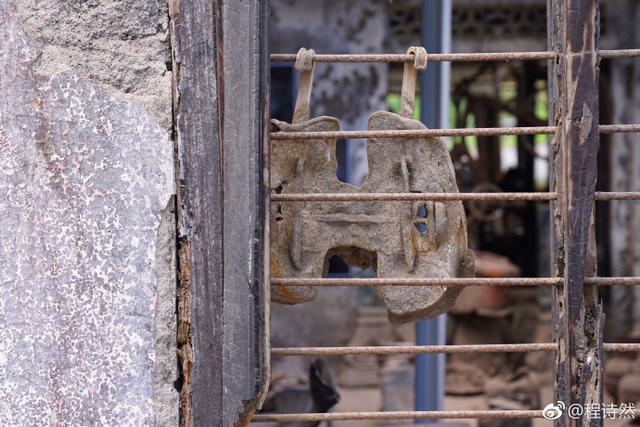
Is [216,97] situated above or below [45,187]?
above

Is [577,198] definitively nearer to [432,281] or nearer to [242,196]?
[432,281]

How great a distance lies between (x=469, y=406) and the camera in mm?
5441

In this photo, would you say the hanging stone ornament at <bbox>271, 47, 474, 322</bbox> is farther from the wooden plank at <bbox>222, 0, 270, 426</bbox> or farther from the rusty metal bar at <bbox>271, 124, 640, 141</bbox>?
the wooden plank at <bbox>222, 0, 270, 426</bbox>

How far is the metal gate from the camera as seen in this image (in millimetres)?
1618

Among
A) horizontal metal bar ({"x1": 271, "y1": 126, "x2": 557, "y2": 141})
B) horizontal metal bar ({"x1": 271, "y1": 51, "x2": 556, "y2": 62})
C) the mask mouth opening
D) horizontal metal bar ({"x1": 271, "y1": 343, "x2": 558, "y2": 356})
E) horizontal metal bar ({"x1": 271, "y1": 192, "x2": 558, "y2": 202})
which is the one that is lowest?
horizontal metal bar ({"x1": 271, "y1": 343, "x2": 558, "y2": 356})

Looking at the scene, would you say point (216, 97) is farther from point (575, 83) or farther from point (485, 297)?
point (485, 297)

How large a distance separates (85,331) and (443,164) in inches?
31.6

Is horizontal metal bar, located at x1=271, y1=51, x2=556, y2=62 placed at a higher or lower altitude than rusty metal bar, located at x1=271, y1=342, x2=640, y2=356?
higher

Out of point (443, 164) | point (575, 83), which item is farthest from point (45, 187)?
point (575, 83)

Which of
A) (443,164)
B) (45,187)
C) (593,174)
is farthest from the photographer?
(443,164)

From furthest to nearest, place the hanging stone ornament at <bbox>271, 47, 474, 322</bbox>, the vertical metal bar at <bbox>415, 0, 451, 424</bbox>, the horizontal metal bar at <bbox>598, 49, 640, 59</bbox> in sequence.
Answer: the vertical metal bar at <bbox>415, 0, 451, 424</bbox>, the hanging stone ornament at <bbox>271, 47, 474, 322</bbox>, the horizontal metal bar at <bbox>598, 49, 640, 59</bbox>

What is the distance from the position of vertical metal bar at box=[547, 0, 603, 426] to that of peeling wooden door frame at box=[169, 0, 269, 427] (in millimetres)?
570

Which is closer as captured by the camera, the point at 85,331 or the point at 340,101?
the point at 85,331

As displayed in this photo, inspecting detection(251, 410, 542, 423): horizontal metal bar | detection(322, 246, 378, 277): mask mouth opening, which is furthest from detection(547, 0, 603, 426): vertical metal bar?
detection(322, 246, 378, 277): mask mouth opening
